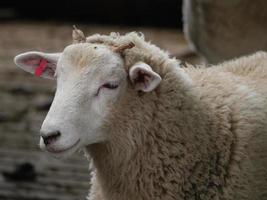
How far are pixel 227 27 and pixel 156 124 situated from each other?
12.7ft

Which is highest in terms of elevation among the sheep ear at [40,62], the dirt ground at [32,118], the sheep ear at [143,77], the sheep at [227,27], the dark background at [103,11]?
the sheep ear at [143,77]

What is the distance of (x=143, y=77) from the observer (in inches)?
201

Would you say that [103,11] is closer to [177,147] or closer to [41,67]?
[41,67]

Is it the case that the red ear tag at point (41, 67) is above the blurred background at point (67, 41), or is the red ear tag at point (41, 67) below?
above

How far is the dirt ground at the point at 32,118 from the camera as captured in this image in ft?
26.3

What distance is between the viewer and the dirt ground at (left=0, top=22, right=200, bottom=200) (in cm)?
802

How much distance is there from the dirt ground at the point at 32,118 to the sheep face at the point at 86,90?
9.12ft

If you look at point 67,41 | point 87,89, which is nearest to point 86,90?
point 87,89

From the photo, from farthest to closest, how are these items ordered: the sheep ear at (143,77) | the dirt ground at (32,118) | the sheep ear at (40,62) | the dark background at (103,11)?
the dark background at (103,11) < the dirt ground at (32,118) < the sheep ear at (40,62) < the sheep ear at (143,77)

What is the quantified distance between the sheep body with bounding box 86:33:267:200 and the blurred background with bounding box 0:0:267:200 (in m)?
2.48

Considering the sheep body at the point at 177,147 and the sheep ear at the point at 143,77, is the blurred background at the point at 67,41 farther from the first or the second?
the sheep ear at the point at 143,77

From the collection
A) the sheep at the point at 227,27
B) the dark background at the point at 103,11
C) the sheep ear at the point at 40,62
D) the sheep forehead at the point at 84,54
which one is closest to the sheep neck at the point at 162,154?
the sheep forehead at the point at 84,54

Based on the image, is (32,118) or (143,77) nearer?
(143,77)

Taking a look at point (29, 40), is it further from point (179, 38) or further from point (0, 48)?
point (179, 38)
